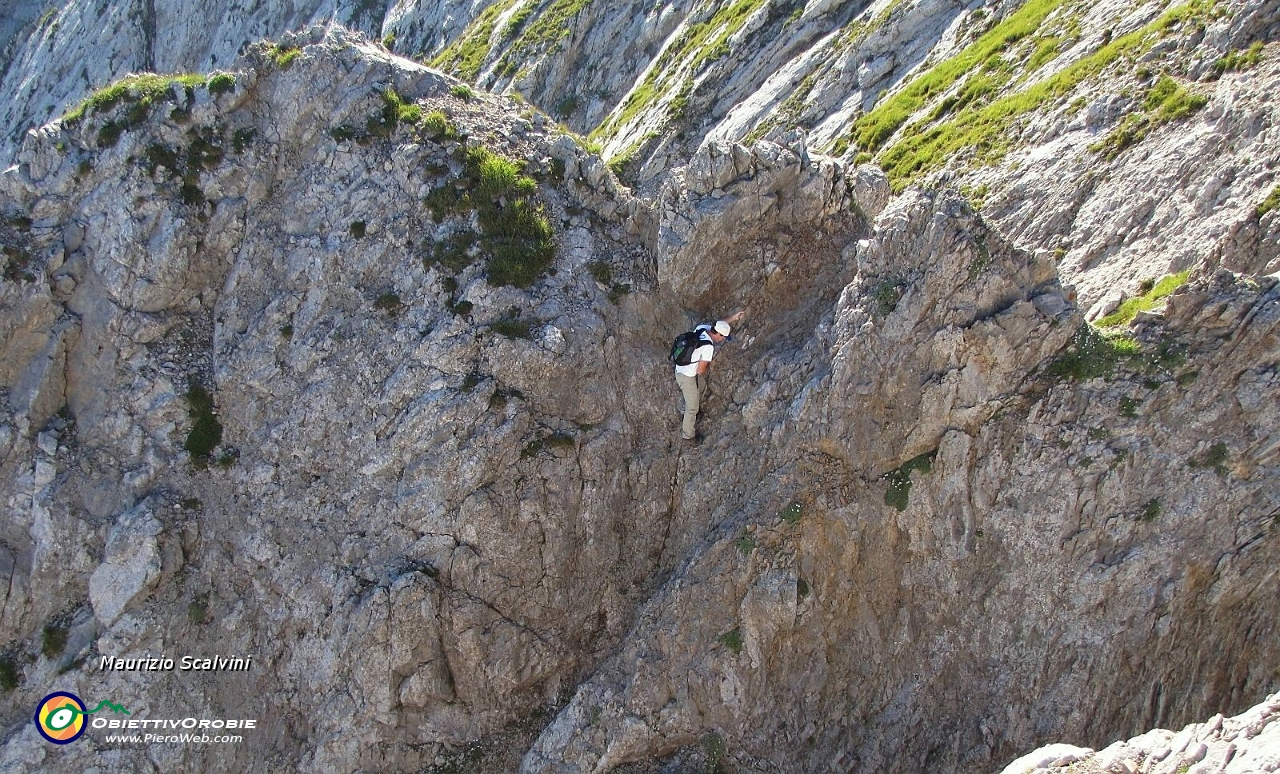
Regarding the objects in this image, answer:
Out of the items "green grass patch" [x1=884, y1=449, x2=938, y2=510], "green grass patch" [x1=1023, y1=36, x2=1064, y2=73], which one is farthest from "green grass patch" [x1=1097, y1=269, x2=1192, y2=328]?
"green grass patch" [x1=1023, y1=36, x2=1064, y2=73]

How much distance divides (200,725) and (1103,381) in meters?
18.8

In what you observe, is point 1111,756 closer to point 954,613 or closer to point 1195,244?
point 954,613

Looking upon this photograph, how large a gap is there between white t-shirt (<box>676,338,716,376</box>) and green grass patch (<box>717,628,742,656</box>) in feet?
16.6

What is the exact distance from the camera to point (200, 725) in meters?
17.3

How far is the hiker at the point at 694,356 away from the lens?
16.7m

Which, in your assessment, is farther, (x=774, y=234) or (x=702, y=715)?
(x=774, y=234)

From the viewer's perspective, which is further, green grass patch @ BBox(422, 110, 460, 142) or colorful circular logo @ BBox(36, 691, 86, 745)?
green grass patch @ BBox(422, 110, 460, 142)

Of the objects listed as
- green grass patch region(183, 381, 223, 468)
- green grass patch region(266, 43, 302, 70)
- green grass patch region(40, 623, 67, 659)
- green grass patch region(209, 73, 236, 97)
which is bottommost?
green grass patch region(40, 623, 67, 659)

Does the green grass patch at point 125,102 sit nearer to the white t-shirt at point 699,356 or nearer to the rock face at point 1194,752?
the white t-shirt at point 699,356

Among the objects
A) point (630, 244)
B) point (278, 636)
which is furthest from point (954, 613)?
point (278, 636)

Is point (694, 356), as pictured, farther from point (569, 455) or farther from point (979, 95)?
point (979, 95)

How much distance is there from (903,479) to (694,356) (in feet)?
15.2

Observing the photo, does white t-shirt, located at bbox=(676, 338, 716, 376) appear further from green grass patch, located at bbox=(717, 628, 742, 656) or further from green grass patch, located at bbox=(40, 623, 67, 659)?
green grass patch, located at bbox=(40, 623, 67, 659)

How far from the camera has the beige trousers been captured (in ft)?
55.5
